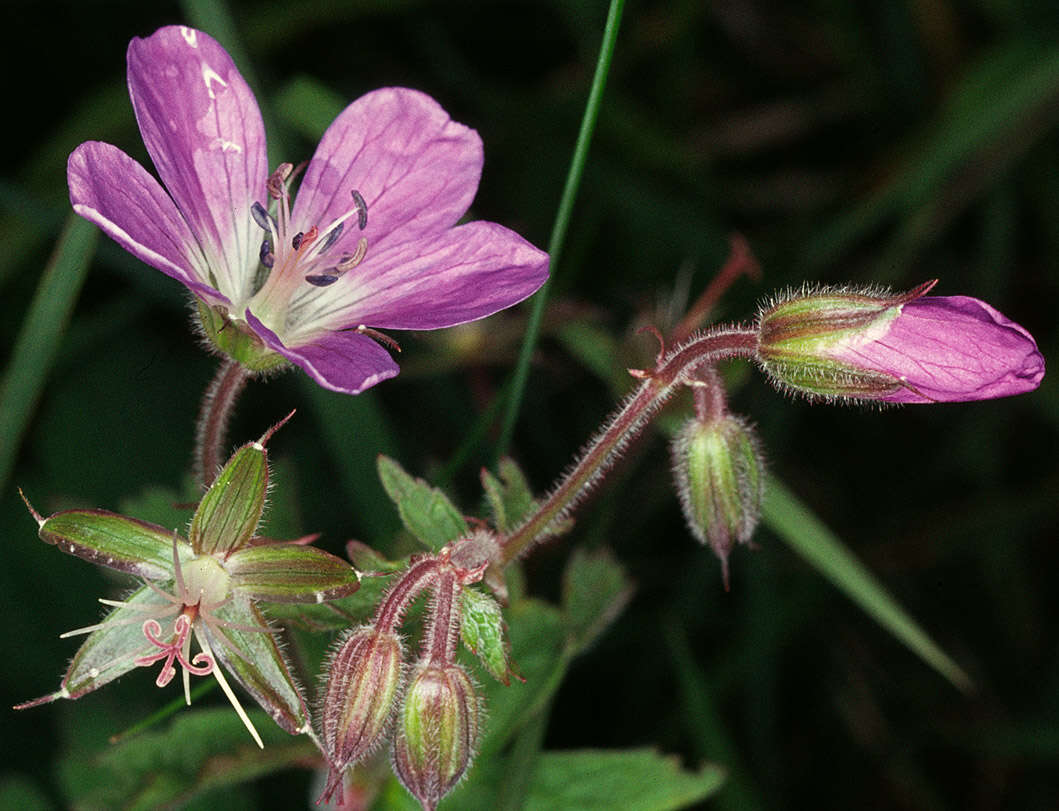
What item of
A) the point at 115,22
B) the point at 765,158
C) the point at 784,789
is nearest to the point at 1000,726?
the point at 784,789

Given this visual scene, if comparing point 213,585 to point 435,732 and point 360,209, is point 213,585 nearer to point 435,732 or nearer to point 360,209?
point 435,732

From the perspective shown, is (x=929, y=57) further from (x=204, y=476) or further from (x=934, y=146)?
(x=204, y=476)

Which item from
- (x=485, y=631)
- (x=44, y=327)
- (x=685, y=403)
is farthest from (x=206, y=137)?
(x=685, y=403)

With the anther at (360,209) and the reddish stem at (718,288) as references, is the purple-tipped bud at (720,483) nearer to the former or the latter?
the anther at (360,209)

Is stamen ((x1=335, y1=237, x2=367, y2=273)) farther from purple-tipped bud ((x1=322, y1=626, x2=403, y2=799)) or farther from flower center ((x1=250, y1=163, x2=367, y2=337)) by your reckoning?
purple-tipped bud ((x1=322, y1=626, x2=403, y2=799))

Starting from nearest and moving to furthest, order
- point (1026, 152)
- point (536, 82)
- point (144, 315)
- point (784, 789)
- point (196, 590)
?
1. point (196, 590)
2. point (784, 789)
3. point (144, 315)
4. point (1026, 152)
5. point (536, 82)

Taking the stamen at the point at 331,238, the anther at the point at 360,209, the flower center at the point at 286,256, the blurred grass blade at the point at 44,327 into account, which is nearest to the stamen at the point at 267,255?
the flower center at the point at 286,256
